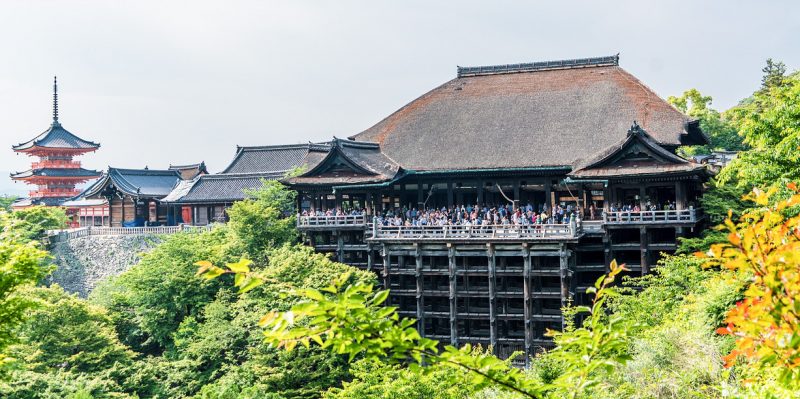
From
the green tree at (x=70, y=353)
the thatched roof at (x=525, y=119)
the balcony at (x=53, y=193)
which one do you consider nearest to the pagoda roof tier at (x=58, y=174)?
the balcony at (x=53, y=193)

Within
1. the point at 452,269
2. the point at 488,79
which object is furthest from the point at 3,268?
the point at 488,79

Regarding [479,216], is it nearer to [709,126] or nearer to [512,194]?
[512,194]

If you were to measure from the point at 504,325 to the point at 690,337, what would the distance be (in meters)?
15.4

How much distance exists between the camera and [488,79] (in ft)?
140

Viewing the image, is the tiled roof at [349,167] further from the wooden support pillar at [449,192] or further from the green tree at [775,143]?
the green tree at [775,143]

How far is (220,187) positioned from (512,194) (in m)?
22.4

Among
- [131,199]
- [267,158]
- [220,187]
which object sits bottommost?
[131,199]

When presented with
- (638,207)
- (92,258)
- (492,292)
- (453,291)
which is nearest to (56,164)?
(92,258)

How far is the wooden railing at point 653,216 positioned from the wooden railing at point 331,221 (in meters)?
11.8

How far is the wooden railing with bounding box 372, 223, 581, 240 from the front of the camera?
103ft

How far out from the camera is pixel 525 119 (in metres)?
38.0

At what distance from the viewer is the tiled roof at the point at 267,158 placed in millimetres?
52969

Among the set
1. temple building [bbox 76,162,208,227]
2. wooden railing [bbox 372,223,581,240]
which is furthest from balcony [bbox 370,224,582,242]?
temple building [bbox 76,162,208,227]

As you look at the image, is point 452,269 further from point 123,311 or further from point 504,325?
point 123,311
